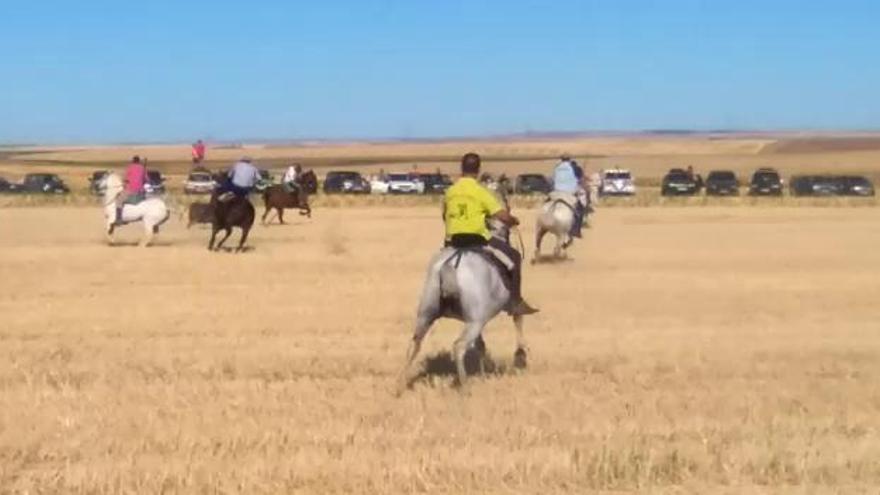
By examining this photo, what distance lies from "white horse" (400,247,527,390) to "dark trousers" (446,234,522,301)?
104mm

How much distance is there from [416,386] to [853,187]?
186ft

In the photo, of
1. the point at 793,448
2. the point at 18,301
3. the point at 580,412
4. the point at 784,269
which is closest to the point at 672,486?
the point at 793,448

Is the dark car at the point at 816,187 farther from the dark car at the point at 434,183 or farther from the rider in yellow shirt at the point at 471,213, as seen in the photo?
the rider in yellow shirt at the point at 471,213

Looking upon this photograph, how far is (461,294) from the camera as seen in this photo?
13.2 meters

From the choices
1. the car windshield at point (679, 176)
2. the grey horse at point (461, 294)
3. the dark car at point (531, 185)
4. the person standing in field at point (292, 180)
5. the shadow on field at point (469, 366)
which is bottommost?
the dark car at point (531, 185)

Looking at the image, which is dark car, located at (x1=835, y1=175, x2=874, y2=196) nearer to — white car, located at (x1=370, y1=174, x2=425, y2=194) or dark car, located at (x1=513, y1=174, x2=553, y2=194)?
dark car, located at (x1=513, y1=174, x2=553, y2=194)

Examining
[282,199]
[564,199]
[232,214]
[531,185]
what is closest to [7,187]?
[531,185]

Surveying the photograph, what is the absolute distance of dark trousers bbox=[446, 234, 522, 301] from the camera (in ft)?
44.5

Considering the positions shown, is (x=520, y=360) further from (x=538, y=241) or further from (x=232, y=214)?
(x=232, y=214)

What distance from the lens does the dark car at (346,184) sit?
2833 inches

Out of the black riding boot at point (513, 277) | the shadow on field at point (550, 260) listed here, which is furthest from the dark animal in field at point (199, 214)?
the black riding boot at point (513, 277)

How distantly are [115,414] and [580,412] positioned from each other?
11.8 feet

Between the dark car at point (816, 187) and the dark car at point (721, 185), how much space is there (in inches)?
99.3

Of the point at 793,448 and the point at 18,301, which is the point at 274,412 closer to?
the point at 793,448
